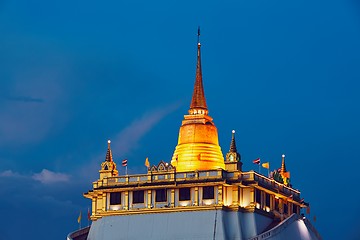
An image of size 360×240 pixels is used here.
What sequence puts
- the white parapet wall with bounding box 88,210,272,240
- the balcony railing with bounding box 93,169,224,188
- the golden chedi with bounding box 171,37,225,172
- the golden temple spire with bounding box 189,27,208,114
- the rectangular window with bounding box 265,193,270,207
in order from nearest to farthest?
the white parapet wall with bounding box 88,210,272,240, the balcony railing with bounding box 93,169,224,188, the rectangular window with bounding box 265,193,270,207, the golden chedi with bounding box 171,37,225,172, the golden temple spire with bounding box 189,27,208,114

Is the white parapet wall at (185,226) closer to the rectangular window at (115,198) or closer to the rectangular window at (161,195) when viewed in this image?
the rectangular window at (161,195)

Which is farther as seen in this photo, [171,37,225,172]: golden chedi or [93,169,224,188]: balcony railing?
[171,37,225,172]: golden chedi

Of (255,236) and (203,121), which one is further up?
(203,121)

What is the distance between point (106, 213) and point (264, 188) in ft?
54.3

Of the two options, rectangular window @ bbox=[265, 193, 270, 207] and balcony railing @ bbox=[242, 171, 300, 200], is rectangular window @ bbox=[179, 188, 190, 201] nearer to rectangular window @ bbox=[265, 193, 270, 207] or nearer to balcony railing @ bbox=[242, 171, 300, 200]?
balcony railing @ bbox=[242, 171, 300, 200]

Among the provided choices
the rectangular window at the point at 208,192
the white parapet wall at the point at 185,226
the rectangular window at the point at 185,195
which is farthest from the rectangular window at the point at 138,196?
the rectangular window at the point at 208,192

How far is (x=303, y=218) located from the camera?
12606 centimetres

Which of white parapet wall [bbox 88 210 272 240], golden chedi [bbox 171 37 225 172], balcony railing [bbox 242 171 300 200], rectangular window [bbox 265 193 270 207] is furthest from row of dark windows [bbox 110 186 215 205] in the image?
rectangular window [bbox 265 193 270 207]

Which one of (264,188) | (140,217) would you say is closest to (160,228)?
(140,217)

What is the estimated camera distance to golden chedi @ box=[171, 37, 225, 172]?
4867 inches

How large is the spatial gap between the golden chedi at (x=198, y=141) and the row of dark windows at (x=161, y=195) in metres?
4.98

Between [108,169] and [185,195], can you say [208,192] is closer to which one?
[185,195]

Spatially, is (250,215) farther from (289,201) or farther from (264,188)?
(289,201)

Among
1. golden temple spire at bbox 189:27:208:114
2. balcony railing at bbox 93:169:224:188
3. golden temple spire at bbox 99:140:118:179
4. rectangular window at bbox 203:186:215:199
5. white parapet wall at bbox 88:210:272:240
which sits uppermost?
golden temple spire at bbox 189:27:208:114
